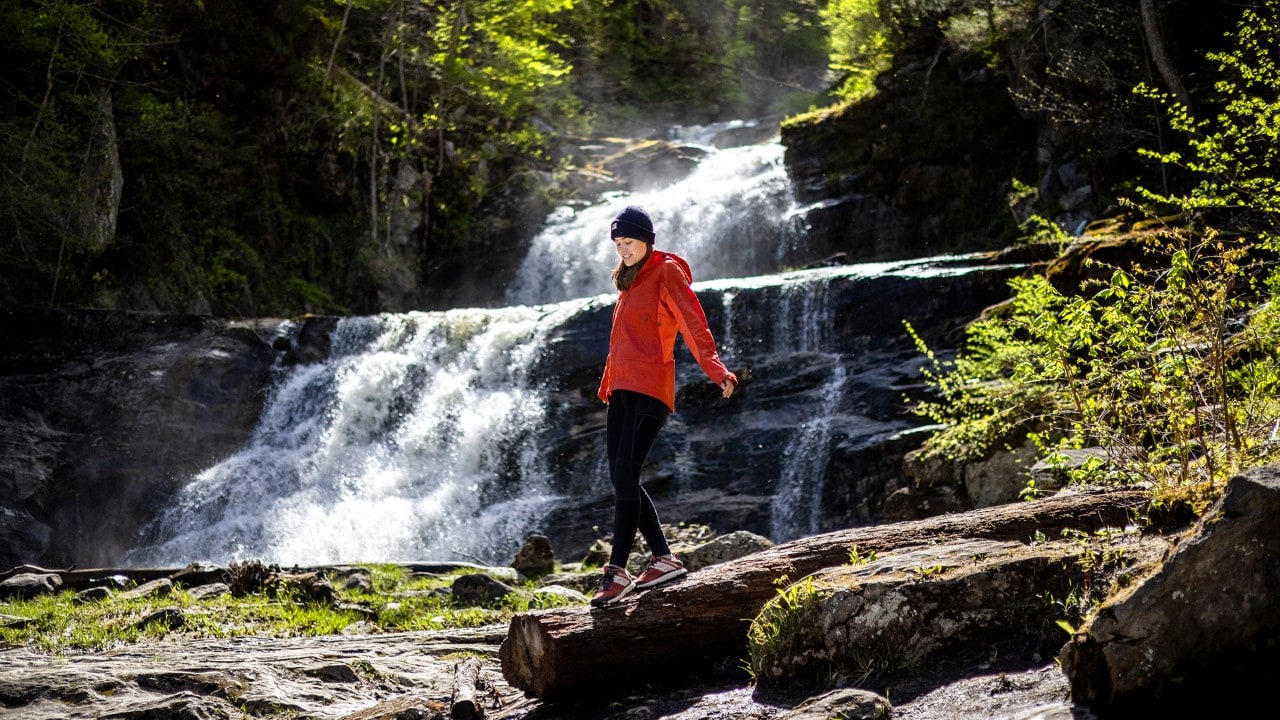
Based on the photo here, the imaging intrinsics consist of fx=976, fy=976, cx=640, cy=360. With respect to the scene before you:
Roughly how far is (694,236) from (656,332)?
52.7ft

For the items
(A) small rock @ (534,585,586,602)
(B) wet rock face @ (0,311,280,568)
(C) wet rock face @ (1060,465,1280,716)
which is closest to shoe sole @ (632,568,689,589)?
(C) wet rock face @ (1060,465,1280,716)

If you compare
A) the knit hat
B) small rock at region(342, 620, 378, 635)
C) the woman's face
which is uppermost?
the knit hat

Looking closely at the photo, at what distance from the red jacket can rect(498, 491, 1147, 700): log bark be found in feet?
3.08

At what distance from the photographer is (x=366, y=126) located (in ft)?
71.3

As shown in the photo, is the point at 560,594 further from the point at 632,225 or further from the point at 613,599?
the point at 632,225

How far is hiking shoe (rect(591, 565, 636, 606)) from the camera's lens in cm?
445

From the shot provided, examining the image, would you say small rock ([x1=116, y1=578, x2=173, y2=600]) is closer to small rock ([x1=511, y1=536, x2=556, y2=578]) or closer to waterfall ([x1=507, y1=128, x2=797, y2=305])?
small rock ([x1=511, y1=536, x2=556, y2=578])

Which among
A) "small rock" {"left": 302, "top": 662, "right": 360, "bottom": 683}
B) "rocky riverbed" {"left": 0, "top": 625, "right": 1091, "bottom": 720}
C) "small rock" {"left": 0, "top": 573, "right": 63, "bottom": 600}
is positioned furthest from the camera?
"small rock" {"left": 0, "top": 573, "right": 63, "bottom": 600}

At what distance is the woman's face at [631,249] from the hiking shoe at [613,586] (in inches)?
60.6

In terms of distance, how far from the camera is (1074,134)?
17062 mm

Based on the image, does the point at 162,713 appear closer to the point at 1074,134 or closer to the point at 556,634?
the point at 556,634

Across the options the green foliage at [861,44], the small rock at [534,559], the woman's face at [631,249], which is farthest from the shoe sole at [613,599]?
the green foliage at [861,44]

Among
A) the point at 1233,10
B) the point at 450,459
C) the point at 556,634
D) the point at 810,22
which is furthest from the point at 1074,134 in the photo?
the point at 810,22

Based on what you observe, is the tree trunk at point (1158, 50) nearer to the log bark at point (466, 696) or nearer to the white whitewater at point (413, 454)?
→ the white whitewater at point (413, 454)
